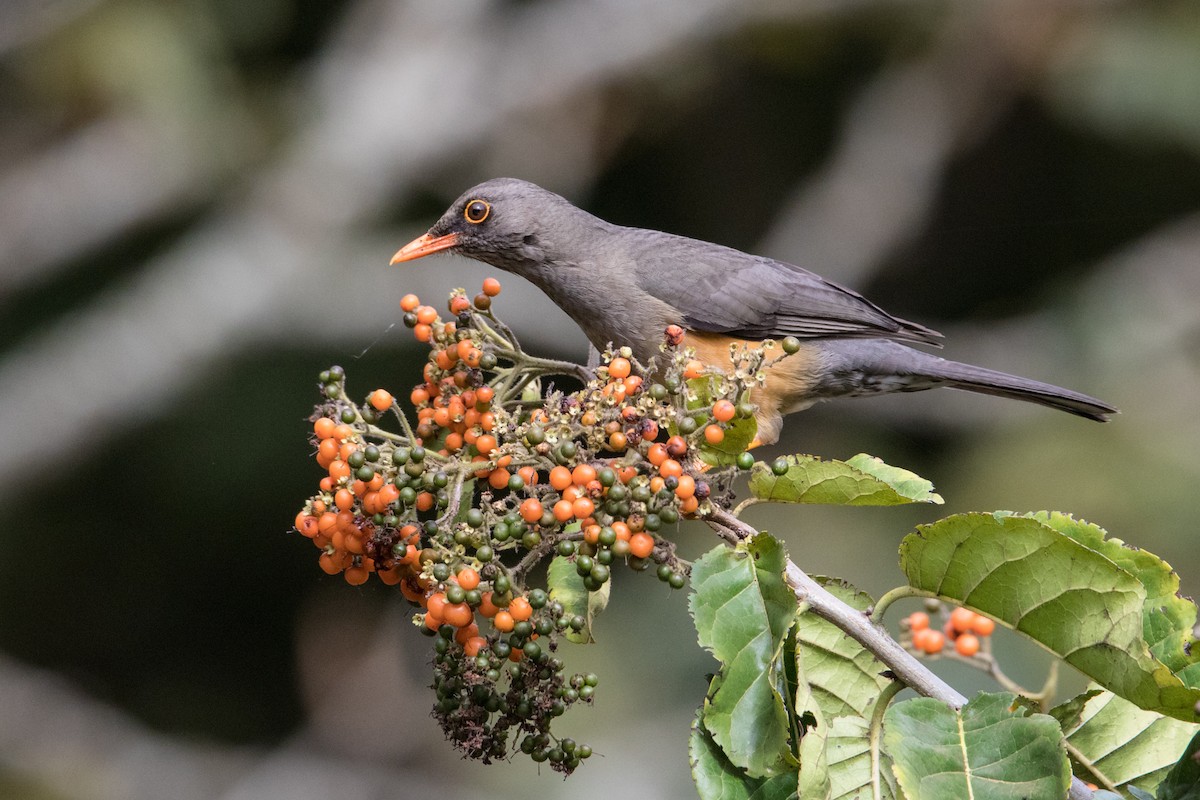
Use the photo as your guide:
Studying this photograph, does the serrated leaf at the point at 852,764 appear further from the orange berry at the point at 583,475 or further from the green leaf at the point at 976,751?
the orange berry at the point at 583,475

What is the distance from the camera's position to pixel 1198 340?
1218 cm

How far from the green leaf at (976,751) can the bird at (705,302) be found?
2577 mm

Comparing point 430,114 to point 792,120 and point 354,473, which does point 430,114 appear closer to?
point 792,120

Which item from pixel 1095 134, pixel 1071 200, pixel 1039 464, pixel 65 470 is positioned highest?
pixel 1095 134

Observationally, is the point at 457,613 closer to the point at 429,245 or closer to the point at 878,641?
the point at 878,641

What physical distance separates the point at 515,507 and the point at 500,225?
8.56ft

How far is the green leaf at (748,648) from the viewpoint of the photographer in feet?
7.88

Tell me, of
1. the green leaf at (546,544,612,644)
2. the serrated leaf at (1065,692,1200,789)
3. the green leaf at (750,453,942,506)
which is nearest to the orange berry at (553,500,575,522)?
the green leaf at (546,544,612,644)

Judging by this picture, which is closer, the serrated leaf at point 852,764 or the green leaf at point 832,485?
the serrated leaf at point 852,764

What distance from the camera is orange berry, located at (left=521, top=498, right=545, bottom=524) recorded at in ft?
8.14

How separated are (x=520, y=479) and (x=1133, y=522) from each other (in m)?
7.96

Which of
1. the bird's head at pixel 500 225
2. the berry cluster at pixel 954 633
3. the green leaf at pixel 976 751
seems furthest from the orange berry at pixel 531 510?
the bird's head at pixel 500 225

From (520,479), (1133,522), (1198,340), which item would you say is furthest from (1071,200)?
(520,479)

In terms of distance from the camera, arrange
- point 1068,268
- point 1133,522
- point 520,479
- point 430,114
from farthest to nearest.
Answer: point 1068,268 → point 430,114 → point 1133,522 → point 520,479
